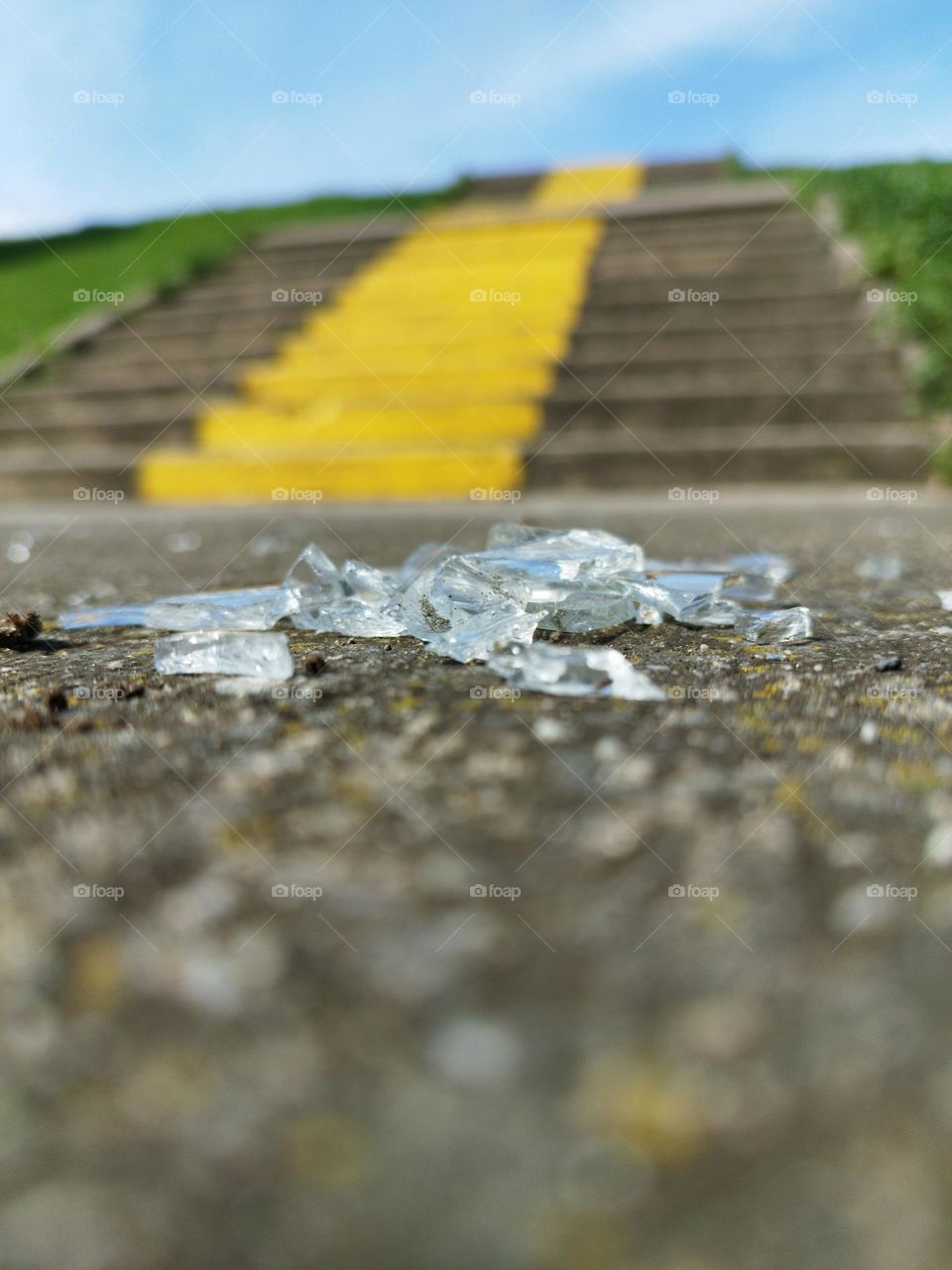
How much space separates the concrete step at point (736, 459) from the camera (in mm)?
3844

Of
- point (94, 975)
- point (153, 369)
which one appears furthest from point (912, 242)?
point (94, 975)

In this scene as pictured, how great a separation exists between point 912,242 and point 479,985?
558 centimetres

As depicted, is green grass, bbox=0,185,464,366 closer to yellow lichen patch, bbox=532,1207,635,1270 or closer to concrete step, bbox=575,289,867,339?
concrete step, bbox=575,289,867,339

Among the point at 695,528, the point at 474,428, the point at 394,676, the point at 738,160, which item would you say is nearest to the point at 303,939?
the point at 394,676

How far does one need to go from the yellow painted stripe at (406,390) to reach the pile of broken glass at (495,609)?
2515 millimetres

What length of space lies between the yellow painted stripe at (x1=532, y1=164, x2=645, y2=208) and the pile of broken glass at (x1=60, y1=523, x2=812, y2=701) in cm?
773

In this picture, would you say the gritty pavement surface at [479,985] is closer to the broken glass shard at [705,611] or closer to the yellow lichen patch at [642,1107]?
the yellow lichen patch at [642,1107]

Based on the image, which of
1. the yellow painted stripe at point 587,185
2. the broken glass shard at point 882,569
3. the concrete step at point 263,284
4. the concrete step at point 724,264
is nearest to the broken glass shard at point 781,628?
the broken glass shard at point 882,569

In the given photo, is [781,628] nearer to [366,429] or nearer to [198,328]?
[366,429]

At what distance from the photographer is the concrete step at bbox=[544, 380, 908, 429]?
4.16 m

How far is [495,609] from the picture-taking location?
1.30 meters

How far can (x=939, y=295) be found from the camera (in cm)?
438

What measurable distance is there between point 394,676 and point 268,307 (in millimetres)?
5780

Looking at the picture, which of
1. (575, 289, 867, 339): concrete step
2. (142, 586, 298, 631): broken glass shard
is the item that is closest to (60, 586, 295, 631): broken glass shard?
(142, 586, 298, 631): broken glass shard
